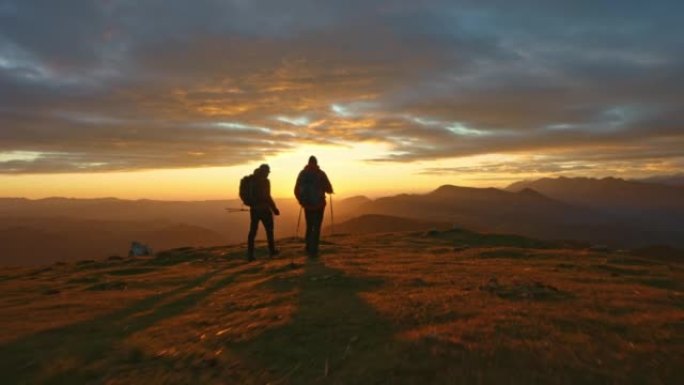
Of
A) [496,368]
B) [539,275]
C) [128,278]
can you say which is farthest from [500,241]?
[496,368]

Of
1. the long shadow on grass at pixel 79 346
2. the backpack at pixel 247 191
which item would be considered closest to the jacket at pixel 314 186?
the backpack at pixel 247 191

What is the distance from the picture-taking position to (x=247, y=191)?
20750mm

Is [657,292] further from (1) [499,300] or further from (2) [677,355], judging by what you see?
(2) [677,355]

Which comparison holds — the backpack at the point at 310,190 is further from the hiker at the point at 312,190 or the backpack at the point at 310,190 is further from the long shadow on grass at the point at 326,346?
the long shadow on grass at the point at 326,346

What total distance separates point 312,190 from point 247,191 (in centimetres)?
280

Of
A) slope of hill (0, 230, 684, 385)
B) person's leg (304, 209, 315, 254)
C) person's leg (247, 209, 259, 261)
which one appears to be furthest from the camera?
person's leg (247, 209, 259, 261)

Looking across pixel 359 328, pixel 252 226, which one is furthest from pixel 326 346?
pixel 252 226

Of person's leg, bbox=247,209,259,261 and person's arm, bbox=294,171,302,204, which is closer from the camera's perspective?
person's arm, bbox=294,171,302,204

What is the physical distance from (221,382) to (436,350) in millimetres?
2955

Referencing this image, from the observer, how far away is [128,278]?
19328 millimetres

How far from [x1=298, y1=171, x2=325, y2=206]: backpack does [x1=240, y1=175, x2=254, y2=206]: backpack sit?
82.6 inches

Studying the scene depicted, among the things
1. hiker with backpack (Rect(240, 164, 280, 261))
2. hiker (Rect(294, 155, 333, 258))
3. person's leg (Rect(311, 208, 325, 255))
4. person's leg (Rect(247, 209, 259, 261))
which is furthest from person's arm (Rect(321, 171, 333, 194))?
person's leg (Rect(247, 209, 259, 261))

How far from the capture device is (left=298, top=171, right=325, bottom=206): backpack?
64.8ft

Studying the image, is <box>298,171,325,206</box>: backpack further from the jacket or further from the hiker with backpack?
the hiker with backpack
